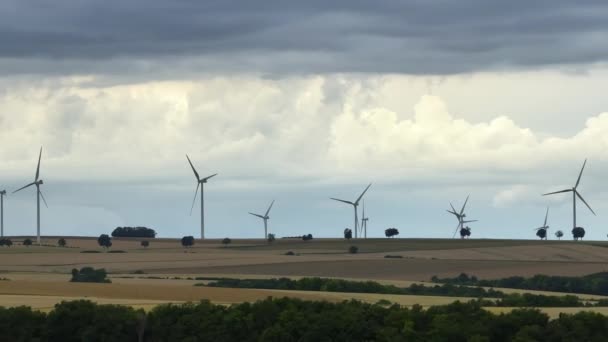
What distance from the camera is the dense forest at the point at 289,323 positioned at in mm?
76250

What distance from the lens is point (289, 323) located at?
79812 millimetres

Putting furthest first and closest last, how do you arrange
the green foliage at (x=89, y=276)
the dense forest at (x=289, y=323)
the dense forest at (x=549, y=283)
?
the dense forest at (x=549, y=283) < the green foliage at (x=89, y=276) < the dense forest at (x=289, y=323)

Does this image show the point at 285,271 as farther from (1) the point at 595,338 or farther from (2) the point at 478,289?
(1) the point at 595,338

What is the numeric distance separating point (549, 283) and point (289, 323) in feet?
284

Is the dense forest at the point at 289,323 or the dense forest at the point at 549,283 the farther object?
the dense forest at the point at 549,283

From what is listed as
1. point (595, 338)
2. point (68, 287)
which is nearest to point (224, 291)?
point (68, 287)

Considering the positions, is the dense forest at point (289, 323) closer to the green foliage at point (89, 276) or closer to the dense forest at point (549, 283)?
the green foliage at point (89, 276)

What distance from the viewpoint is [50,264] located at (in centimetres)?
19238

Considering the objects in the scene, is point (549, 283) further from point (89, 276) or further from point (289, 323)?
point (289, 323)

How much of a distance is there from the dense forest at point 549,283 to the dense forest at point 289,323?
246 feet

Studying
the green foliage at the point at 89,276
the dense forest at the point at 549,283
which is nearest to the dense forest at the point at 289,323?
the green foliage at the point at 89,276

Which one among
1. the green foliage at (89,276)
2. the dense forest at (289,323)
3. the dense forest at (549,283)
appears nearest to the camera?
the dense forest at (289,323)

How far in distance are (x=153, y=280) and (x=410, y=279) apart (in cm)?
3759

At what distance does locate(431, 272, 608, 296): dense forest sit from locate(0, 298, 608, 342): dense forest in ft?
246
